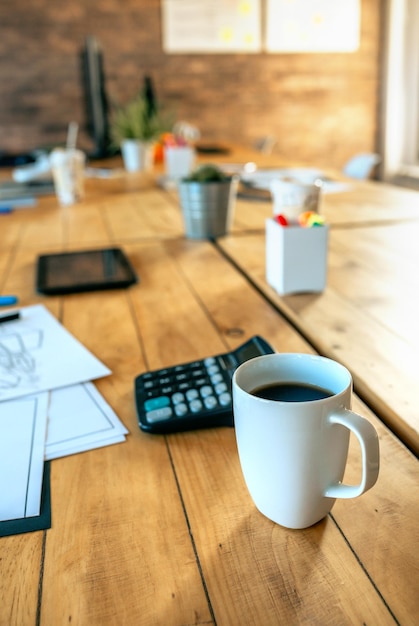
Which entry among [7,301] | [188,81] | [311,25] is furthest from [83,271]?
[311,25]

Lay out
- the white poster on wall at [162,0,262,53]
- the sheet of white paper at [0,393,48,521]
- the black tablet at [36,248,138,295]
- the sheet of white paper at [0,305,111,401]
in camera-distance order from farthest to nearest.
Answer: the white poster on wall at [162,0,262,53], the black tablet at [36,248,138,295], the sheet of white paper at [0,305,111,401], the sheet of white paper at [0,393,48,521]

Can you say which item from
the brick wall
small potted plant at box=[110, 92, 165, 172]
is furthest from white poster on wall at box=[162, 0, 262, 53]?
small potted plant at box=[110, 92, 165, 172]

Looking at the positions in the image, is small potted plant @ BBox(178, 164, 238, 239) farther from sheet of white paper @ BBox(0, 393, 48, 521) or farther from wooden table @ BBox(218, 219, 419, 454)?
sheet of white paper @ BBox(0, 393, 48, 521)

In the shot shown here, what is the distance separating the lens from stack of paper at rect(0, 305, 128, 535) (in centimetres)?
55

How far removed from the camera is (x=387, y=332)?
83 cm

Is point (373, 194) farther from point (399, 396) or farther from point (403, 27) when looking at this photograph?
point (403, 27)

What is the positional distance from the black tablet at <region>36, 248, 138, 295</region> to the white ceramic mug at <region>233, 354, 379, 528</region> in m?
0.63

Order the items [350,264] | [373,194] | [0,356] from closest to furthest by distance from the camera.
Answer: [0,356]
[350,264]
[373,194]

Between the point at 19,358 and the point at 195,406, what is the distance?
1.00 ft

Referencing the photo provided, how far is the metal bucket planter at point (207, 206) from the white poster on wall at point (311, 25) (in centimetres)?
358

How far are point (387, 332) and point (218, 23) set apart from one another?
4.16 meters

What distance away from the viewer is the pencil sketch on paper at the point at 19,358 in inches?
29.1

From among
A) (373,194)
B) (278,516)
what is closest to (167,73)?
(373,194)

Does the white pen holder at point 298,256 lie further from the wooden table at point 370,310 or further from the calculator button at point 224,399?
the calculator button at point 224,399
